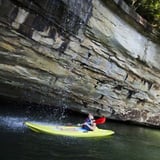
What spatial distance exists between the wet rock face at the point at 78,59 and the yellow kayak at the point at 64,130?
2.66 metres

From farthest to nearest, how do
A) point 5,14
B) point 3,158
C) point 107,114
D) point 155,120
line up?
point 155,120 < point 107,114 < point 5,14 < point 3,158

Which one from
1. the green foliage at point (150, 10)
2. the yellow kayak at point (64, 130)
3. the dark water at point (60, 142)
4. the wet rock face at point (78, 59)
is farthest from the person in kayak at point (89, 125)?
the green foliage at point (150, 10)

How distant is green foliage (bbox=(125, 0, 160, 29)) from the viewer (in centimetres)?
1930

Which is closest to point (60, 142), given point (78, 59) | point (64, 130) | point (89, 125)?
point (64, 130)

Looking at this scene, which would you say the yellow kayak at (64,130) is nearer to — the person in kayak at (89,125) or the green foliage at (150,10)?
the person in kayak at (89,125)

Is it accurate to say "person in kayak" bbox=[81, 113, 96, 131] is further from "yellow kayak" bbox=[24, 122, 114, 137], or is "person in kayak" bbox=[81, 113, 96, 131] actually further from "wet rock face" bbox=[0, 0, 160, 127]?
"wet rock face" bbox=[0, 0, 160, 127]

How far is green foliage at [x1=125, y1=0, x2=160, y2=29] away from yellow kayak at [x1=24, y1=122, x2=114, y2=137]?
590cm

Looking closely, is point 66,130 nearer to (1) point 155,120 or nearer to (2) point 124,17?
(2) point 124,17

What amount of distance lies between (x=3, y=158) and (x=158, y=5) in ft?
38.0

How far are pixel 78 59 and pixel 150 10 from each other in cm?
453

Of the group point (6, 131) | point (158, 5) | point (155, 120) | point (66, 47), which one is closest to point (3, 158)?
point (6, 131)

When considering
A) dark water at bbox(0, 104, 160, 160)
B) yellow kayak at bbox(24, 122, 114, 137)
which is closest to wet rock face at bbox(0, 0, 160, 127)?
dark water at bbox(0, 104, 160, 160)

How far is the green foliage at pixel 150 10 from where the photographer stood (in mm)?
19297

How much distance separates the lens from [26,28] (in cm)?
1509
